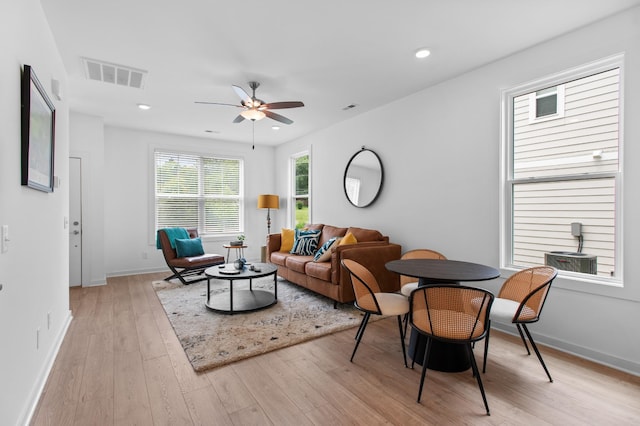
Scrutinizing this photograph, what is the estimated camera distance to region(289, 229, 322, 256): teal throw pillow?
501 cm

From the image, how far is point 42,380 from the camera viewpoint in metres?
2.19

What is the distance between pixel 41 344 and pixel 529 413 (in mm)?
3267

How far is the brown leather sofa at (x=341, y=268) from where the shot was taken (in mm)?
3736

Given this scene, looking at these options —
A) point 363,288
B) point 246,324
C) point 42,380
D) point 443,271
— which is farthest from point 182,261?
point 443,271

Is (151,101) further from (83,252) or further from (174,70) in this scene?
(83,252)

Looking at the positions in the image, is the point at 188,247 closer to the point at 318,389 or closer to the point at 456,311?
the point at 318,389

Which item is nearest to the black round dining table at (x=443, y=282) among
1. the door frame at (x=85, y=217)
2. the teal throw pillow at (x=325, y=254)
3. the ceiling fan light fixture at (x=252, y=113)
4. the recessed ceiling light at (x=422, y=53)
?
the teal throw pillow at (x=325, y=254)

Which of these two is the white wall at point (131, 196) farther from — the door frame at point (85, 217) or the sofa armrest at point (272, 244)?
the sofa armrest at point (272, 244)

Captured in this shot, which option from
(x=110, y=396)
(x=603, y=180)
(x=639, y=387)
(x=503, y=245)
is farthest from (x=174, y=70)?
(x=639, y=387)

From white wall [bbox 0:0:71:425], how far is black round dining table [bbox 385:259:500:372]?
2.31m

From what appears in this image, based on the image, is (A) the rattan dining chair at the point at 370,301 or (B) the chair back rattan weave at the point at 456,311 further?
(A) the rattan dining chair at the point at 370,301

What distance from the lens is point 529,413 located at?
1916 mm

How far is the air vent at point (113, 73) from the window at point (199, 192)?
8.65ft

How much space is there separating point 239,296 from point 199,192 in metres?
3.20
